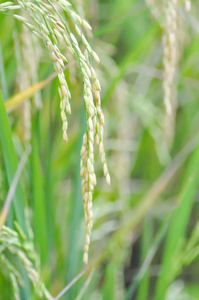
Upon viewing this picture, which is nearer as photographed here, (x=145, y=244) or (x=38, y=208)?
(x=38, y=208)

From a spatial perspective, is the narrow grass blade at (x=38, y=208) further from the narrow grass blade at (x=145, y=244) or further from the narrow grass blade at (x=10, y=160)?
the narrow grass blade at (x=145, y=244)

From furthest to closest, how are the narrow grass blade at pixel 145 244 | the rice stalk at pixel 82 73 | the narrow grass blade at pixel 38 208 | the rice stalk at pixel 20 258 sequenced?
the narrow grass blade at pixel 145 244 → the narrow grass blade at pixel 38 208 → the rice stalk at pixel 20 258 → the rice stalk at pixel 82 73

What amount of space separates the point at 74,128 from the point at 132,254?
25.2 inches

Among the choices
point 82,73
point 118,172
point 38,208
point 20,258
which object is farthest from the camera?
point 118,172

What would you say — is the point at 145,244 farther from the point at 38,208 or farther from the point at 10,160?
the point at 10,160

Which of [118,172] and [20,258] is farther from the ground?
[20,258]

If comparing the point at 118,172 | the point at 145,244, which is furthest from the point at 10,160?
the point at 145,244

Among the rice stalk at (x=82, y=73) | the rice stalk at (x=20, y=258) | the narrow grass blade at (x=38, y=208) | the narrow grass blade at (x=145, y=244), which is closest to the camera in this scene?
the rice stalk at (x=82, y=73)

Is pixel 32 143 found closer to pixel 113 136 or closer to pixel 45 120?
pixel 45 120

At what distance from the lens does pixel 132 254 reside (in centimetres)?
175

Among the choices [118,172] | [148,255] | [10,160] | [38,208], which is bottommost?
[118,172]

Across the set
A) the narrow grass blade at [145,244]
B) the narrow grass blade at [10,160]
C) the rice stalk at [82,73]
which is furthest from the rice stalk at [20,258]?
the narrow grass blade at [145,244]

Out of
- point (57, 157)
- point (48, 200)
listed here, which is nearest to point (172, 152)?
point (57, 157)

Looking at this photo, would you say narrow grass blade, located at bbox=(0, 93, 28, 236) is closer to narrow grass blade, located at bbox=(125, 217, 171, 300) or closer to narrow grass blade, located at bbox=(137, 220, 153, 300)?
narrow grass blade, located at bbox=(125, 217, 171, 300)
